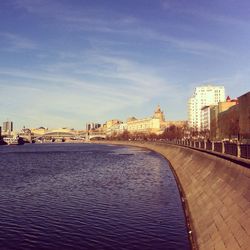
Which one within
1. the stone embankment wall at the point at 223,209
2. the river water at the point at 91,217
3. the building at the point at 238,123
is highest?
the building at the point at 238,123

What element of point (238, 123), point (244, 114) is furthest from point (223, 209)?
point (238, 123)

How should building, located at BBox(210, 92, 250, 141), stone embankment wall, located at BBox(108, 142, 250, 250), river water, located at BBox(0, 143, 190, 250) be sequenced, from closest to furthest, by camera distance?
stone embankment wall, located at BBox(108, 142, 250, 250) < river water, located at BBox(0, 143, 190, 250) < building, located at BBox(210, 92, 250, 141)

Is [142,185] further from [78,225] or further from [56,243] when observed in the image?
[56,243]

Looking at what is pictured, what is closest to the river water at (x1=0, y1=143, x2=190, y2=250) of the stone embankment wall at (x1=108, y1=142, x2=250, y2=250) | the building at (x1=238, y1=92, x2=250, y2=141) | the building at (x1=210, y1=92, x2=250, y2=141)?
the stone embankment wall at (x1=108, y1=142, x2=250, y2=250)

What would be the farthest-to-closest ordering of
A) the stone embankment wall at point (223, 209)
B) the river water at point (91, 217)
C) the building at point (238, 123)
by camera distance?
the building at point (238, 123), the river water at point (91, 217), the stone embankment wall at point (223, 209)

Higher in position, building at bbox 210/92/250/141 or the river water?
building at bbox 210/92/250/141

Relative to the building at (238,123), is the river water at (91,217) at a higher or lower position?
lower

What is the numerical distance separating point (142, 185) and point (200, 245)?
25.2m

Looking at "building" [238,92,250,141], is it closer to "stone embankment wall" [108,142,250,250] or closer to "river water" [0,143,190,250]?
"river water" [0,143,190,250]

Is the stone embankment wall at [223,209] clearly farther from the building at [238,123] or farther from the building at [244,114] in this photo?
the building at [244,114]

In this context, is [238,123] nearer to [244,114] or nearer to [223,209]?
[244,114]

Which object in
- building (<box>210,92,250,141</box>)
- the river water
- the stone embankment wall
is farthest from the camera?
building (<box>210,92,250,141</box>)

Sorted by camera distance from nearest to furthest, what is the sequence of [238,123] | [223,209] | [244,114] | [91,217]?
1. [223,209]
2. [91,217]
3. [244,114]
4. [238,123]

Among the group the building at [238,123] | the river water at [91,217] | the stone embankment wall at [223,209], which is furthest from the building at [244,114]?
the stone embankment wall at [223,209]
